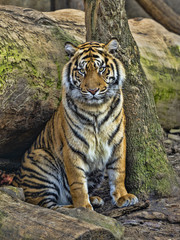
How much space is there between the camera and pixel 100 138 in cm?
392

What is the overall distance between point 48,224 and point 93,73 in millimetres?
1582

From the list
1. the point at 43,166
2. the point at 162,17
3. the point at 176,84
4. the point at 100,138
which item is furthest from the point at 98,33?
the point at 162,17

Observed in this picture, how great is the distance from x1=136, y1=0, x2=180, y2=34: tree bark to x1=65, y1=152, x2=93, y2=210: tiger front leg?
4240 millimetres

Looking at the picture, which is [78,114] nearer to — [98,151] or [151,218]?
[98,151]

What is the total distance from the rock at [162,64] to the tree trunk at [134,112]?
1.56 meters

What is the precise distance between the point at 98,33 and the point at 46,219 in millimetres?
2309

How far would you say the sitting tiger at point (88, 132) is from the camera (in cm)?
389

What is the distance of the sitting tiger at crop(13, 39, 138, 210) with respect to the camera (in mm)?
3891

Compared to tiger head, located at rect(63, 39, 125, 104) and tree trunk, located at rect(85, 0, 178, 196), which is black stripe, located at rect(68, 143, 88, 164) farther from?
tree trunk, located at rect(85, 0, 178, 196)

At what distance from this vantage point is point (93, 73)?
384 centimetres

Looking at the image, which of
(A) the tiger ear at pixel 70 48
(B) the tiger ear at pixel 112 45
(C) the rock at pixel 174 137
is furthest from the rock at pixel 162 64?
(A) the tiger ear at pixel 70 48

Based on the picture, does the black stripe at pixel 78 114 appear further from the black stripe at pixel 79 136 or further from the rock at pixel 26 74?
the rock at pixel 26 74

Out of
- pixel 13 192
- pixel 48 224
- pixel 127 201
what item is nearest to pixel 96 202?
pixel 127 201

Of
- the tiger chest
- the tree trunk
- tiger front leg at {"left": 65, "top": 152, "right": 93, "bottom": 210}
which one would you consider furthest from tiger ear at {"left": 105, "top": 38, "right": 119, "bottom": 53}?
tiger front leg at {"left": 65, "top": 152, "right": 93, "bottom": 210}
